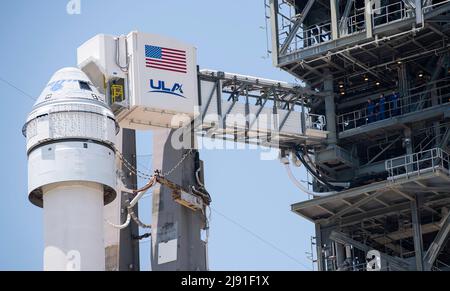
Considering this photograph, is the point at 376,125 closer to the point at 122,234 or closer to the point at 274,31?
the point at 274,31

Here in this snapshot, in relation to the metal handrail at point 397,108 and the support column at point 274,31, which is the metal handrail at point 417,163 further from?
the support column at point 274,31

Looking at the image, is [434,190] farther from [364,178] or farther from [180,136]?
[180,136]

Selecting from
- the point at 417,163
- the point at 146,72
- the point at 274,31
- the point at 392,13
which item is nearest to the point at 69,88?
the point at 146,72

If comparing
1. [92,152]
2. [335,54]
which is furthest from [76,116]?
[335,54]

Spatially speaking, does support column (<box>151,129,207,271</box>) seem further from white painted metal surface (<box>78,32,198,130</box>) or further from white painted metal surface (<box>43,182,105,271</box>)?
white painted metal surface (<box>43,182,105,271</box>)

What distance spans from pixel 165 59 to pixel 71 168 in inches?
311

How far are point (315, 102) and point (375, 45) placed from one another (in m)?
4.77

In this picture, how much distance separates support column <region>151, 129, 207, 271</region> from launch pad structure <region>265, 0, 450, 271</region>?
5.12 meters

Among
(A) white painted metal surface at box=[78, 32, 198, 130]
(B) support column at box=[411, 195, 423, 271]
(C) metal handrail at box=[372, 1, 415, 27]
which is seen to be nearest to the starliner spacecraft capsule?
(A) white painted metal surface at box=[78, 32, 198, 130]

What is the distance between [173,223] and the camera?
58.6 metres

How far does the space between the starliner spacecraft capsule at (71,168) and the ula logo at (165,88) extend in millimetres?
3146

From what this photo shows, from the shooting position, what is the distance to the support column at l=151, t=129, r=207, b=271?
5816 cm

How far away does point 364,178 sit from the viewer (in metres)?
60.4

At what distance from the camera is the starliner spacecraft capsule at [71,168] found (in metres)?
50.3
